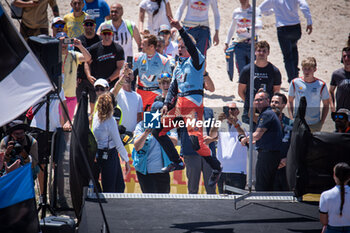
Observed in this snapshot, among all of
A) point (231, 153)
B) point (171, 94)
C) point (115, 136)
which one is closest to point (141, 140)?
point (115, 136)

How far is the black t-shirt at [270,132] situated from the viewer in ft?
23.6

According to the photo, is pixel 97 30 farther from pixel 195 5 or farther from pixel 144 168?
pixel 144 168

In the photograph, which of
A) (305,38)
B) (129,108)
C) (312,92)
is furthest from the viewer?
(305,38)

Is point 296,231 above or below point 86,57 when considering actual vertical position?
below

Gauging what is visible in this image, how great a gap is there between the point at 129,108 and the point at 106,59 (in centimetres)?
132

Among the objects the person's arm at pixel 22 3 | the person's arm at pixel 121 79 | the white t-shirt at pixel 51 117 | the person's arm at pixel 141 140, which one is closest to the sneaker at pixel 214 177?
the person's arm at pixel 141 140

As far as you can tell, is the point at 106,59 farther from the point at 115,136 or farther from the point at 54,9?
the point at 115,136

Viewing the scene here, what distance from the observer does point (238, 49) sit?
32.7 feet

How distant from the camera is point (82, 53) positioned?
857cm

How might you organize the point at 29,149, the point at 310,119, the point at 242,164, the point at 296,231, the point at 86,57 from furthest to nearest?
the point at 86,57, the point at 310,119, the point at 242,164, the point at 29,149, the point at 296,231

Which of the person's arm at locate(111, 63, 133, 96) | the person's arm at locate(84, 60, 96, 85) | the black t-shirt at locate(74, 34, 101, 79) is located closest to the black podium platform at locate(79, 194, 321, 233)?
the person's arm at locate(111, 63, 133, 96)

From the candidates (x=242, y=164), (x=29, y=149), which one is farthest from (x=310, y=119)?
(x=29, y=149)

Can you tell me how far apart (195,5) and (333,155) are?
14.3 feet

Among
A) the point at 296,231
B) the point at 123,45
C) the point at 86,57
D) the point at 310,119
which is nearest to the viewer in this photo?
the point at 296,231
